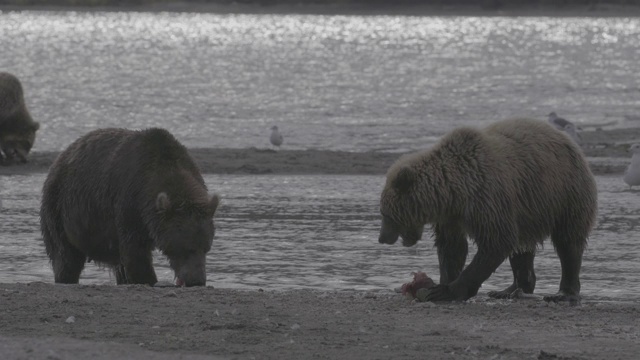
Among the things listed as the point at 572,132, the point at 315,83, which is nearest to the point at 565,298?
the point at 572,132

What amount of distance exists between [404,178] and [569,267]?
1.42 m

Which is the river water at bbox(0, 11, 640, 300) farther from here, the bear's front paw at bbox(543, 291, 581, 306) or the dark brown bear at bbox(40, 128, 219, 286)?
the dark brown bear at bbox(40, 128, 219, 286)

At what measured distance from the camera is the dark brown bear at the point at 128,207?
9.44 metres

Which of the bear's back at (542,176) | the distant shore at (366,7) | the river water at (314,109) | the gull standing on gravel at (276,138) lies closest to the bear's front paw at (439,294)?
the bear's back at (542,176)

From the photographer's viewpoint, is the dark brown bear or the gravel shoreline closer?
the gravel shoreline

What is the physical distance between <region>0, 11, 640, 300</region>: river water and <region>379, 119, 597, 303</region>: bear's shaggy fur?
1241mm

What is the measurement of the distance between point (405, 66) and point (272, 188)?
135 feet

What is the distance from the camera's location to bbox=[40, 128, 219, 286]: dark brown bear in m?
9.44

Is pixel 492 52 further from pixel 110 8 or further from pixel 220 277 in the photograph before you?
pixel 220 277

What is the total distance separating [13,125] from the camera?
19875 mm

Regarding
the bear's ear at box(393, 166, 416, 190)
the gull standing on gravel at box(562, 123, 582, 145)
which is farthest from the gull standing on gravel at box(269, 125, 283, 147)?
the bear's ear at box(393, 166, 416, 190)

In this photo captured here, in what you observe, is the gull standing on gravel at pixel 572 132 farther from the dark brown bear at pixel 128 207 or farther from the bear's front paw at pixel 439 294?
the dark brown bear at pixel 128 207

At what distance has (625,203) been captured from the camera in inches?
638

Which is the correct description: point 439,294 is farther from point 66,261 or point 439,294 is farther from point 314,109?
point 314,109
